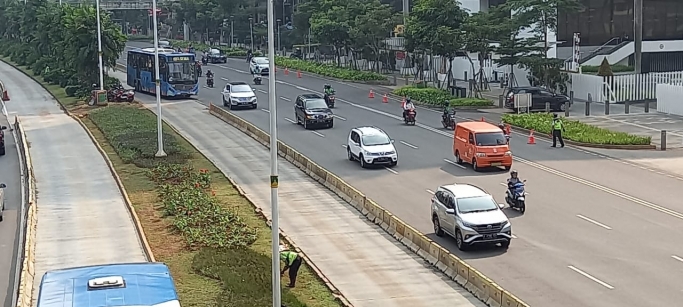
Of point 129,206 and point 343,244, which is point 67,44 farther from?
point 343,244

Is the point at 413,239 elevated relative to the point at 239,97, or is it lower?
lower

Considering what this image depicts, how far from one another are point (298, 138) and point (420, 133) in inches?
242

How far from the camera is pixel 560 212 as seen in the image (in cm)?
3091

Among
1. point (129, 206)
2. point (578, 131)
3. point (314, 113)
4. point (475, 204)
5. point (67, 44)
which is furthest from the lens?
point (67, 44)

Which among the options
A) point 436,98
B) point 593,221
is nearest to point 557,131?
point 593,221

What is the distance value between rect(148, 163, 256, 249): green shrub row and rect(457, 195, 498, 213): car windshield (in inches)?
234

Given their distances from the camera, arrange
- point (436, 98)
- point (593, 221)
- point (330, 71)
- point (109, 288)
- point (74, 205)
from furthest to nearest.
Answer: point (330, 71)
point (436, 98)
point (74, 205)
point (593, 221)
point (109, 288)

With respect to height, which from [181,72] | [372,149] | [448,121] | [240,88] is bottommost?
[372,149]

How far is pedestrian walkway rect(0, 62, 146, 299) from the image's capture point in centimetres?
2686

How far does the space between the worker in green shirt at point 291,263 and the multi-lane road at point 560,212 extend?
16.2 ft

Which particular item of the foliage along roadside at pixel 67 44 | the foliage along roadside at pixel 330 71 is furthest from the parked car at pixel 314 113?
the foliage along roadside at pixel 330 71

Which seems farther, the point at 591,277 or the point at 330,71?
the point at 330,71

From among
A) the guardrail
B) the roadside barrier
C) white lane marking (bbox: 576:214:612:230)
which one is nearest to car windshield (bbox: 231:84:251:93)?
the guardrail

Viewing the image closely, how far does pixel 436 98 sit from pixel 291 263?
4021 cm
